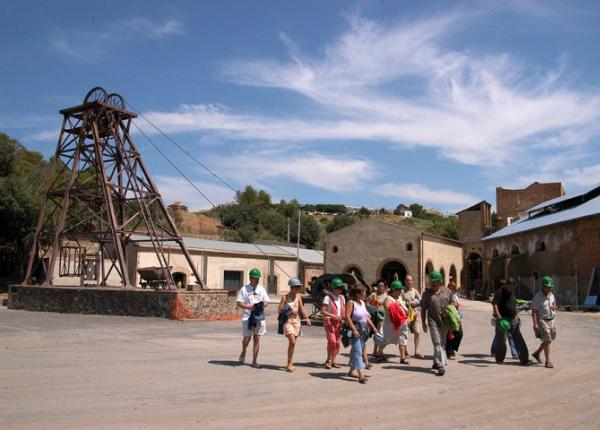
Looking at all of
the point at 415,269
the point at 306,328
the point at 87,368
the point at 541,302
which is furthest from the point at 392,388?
the point at 415,269

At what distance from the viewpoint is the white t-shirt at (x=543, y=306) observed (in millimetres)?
9945

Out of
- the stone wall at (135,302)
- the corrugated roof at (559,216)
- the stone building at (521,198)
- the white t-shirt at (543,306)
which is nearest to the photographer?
the white t-shirt at (543,306)

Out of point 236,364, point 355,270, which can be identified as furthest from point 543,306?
point 355,270

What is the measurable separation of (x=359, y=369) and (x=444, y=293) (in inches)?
89.7

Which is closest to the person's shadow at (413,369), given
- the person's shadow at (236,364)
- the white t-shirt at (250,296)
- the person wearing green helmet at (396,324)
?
the person wearing green helmet at (396,324)

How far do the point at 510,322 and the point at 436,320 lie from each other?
204cm

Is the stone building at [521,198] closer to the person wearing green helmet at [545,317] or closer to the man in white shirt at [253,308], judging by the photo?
the person wearing green helmet at [545,317]

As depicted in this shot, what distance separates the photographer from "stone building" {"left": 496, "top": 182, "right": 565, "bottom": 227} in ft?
179

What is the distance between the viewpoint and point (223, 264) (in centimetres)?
3925

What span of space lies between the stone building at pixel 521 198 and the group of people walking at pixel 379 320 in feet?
152

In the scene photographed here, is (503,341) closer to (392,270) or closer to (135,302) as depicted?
(135,302)

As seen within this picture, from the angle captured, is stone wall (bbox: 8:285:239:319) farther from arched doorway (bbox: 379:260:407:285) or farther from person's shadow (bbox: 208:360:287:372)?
arched doorway (bbox: 379:260:407:285)

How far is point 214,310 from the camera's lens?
62.7 ft

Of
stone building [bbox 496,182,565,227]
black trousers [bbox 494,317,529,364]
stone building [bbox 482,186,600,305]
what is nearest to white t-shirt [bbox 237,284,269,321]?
black trousers [bbox 494,317,529,364]
